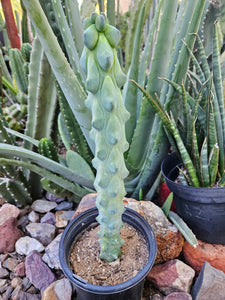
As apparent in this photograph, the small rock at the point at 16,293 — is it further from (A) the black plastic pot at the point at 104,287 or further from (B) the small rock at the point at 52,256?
(A) the black plastic pot at the point at 104,287

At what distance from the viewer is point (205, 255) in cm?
80

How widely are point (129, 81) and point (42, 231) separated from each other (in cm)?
61

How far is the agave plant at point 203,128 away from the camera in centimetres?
74

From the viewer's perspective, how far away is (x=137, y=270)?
626mm

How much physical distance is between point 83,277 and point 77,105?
0.47 m

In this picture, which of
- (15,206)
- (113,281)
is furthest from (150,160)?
(15,206)

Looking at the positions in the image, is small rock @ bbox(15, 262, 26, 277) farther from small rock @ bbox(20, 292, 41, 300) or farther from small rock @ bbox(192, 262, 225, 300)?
small rock @ bbox(192, 262, 225, 300)

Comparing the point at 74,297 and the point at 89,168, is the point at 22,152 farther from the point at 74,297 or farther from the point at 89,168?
the point at 74,297

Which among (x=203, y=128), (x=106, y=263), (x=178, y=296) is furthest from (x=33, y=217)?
(x=203, y=128)

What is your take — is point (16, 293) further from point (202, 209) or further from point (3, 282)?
point (202, 209)

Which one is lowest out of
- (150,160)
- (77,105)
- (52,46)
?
(150,160)

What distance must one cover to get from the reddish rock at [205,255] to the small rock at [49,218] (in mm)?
494

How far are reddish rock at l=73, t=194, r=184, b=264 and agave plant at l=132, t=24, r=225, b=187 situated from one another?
15cm

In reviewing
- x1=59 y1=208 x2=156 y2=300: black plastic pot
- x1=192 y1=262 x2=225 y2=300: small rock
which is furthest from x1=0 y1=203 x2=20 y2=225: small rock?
x1=192 y1=262 x2=225 y2=300: small rock
